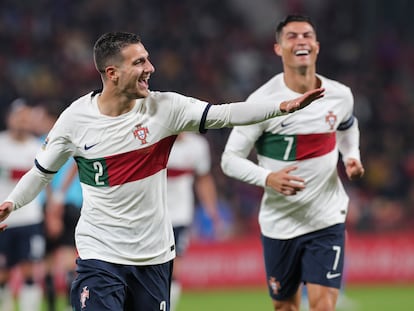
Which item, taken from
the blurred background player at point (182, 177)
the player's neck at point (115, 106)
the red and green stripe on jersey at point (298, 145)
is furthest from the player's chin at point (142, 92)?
the blurred background player at point (182, 177)

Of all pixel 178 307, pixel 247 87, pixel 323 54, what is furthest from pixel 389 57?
pixel 178 307

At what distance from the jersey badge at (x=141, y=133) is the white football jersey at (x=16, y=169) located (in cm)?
437

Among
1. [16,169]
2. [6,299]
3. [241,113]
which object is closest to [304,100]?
[241,113]

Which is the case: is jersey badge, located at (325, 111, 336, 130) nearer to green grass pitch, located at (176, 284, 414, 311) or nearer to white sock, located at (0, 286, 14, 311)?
white sock, located at (0, 286, 14, 311)

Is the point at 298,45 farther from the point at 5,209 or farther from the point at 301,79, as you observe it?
the point at 5,209

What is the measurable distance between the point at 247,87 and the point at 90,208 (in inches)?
478

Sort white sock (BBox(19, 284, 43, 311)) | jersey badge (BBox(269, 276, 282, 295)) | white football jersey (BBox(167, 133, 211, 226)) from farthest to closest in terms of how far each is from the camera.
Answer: white sock (BBox(19, 284, 43, 311)) < white football jersey (BBox(167, 133, 211, 226)) < jersey badge (BBox(269, 276, 282, 295))

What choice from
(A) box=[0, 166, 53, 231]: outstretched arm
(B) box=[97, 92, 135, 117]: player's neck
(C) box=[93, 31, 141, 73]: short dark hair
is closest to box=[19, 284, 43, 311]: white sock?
(A) box=[0, 166, 53, 231]: outstretched arm

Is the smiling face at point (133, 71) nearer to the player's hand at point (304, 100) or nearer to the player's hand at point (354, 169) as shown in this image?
the player's hand at point (304, 100)

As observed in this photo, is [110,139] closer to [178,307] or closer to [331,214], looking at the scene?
Result: [331,214]

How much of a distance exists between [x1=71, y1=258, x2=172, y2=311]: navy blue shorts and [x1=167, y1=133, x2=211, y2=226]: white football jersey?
11.2 ft

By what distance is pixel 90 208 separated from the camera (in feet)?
19.6

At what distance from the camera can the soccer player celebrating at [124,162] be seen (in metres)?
5.79

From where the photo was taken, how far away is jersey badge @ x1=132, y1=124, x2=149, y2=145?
19.1 feet
